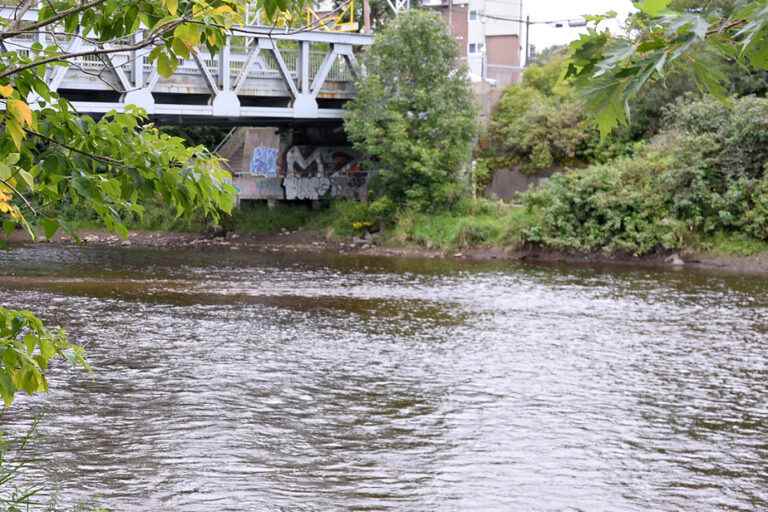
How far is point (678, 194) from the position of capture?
34250mm

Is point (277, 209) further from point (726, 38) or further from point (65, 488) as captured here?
point (726, 38)

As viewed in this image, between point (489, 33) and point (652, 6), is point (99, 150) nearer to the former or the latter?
point (652, 6)

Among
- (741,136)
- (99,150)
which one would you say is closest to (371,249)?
(741,136)

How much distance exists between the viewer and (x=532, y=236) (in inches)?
1375

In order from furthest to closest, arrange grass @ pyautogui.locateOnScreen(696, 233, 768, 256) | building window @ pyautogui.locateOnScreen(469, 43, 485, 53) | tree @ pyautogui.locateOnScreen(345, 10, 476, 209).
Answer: building window @ pyautogui.locateOnScreen(469, 43, 485, 53)
tree @ pyautogui.locateOnScreen(345, 10, 476, 209)
grass @ pyautogui.locateOnScreen(696, 233, 768, 256)

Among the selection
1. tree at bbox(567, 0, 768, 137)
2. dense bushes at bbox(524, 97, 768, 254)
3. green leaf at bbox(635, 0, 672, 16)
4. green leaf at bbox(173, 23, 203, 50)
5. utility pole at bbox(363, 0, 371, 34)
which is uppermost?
utility pole at bbox(363, 0, 371, 34)

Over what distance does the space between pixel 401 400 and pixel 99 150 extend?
847 cm

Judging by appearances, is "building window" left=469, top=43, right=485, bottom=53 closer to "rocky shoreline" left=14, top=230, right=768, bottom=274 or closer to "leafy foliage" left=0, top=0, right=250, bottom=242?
"rocky shoreline" left=14, top=230, right=768, bottom=274

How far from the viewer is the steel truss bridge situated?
3272 cm

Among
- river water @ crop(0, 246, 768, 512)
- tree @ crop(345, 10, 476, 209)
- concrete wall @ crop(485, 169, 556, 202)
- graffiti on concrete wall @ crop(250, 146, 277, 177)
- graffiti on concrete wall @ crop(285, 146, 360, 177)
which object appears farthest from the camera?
graffiti on concrete wall @ crop(250, 146, 277, 177)

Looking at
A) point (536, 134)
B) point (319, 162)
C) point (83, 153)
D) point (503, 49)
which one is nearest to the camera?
point (83, 153)

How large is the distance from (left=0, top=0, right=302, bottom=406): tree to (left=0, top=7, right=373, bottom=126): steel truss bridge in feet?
85.2

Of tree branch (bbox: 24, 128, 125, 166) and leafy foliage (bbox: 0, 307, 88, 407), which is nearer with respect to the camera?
leafy foliage (bbox: 0, 307, 88, 407)

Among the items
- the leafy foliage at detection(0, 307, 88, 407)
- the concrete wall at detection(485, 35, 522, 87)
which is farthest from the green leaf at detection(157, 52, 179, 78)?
the concrete wall at detection(485, 35, 522, 87)
